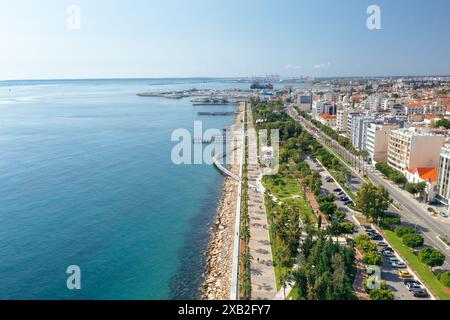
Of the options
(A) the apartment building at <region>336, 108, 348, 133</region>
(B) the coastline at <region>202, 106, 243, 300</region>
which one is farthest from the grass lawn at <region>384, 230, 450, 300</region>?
(A) the apartment building at <region>336, 108, 348, 133</region>

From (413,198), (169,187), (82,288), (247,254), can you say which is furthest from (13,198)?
(413,198)

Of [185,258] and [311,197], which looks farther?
[311,197]

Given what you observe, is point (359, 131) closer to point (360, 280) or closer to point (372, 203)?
point (372, 203)

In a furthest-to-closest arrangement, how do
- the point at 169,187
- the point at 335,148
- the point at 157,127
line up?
the point at 157,127 < the point at 335,148 < the point at 169,187

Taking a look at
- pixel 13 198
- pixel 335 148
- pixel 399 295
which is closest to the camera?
pixel 399 295

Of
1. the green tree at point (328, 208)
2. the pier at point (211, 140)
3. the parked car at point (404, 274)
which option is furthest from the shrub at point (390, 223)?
the pier at point (211, 140)

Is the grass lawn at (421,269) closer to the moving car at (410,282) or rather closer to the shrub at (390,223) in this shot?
the moving car at (410,282)

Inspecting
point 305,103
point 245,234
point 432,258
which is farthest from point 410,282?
point 305,103

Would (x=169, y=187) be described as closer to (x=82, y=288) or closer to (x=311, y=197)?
(x=311, y=197)
